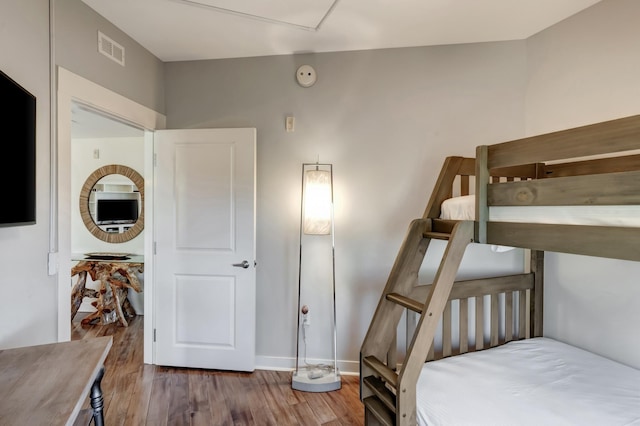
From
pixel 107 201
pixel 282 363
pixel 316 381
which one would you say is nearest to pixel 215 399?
pixel 282 363

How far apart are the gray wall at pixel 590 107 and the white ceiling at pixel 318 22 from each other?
16 cm

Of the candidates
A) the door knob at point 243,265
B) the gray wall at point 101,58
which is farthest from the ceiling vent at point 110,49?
the door knob at point 243,265

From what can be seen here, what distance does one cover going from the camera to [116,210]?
171 inches

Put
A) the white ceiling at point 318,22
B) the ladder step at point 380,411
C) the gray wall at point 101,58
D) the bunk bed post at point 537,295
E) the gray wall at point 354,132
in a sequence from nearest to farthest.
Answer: the ladder step at point 380,411, the gray wall at point 101,58, the white ceiling at point 318,22, the bunk bed post at point 537,295, the gray wall at point 354,132

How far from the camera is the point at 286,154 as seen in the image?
2.69m

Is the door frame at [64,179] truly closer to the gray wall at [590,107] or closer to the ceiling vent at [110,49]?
the ceiling vent at [110,49]

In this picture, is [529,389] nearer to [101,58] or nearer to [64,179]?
[64,179]

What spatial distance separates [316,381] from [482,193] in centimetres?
178

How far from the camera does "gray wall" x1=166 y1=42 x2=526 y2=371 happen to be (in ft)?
8.26

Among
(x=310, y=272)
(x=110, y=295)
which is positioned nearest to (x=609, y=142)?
(x=310, y=272)

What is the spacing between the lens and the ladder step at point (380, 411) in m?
1.53

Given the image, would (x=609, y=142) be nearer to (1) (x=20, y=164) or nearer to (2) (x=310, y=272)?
(2) (x=310, y=272)

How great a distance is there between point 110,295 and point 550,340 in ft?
14.6

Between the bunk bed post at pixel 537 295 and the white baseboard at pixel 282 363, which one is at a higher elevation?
the bunk bed post at pixel 537 295
